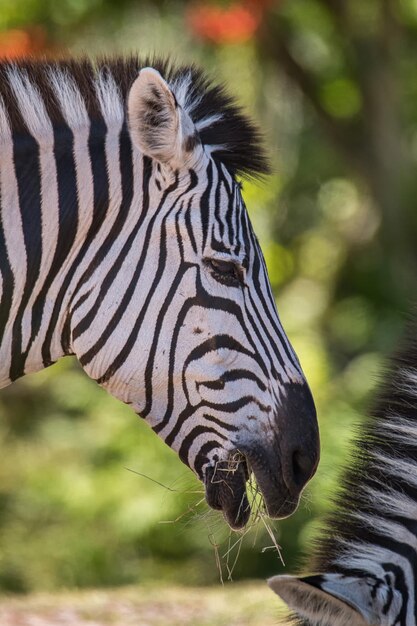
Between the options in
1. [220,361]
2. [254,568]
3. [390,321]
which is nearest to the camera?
[220,361]

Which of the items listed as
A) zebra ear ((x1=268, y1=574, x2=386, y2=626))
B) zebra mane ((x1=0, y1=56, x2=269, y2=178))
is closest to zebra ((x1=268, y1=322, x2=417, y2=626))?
zebra ear ((x1=268, y1=574, x2=386, y2=626))

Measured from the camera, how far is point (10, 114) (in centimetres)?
369

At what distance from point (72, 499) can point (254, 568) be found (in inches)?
91.2

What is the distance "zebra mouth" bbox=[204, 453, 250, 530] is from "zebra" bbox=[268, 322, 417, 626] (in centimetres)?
41

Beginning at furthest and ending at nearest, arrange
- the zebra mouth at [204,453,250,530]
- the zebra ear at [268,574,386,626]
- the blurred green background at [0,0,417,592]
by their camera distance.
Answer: the blurred green background at [0,0,417,592] < the zebra mouth at [204,453,250,530] < the zebra ear at [268,574,386,626]

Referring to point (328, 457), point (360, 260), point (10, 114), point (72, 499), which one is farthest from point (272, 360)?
point (360, 260)

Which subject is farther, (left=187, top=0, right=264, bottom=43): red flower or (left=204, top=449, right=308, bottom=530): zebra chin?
(left=187, top=0, right=264, bottom=43): red flower

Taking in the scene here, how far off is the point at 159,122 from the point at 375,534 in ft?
5.37


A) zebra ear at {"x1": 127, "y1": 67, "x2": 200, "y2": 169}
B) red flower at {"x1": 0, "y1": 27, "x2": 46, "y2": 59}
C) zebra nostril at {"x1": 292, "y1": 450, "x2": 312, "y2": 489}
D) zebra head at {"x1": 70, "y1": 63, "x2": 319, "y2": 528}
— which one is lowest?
zebra nostril at {"x1": 292, "y1": 450, "x2": 312, "y2": 489}

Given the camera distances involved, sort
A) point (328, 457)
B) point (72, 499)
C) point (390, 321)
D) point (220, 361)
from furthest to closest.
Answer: point (390, 321) → point (72, 499) → point (328, 457) → point (220, 361)

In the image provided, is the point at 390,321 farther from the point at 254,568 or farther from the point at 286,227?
the point at 254,568

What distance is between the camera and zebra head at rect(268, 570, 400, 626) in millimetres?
2580

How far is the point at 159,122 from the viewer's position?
11.8 feet

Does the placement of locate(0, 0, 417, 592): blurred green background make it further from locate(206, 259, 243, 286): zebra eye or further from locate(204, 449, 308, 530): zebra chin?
locate(206, 259, 243, 286): zebra eye
